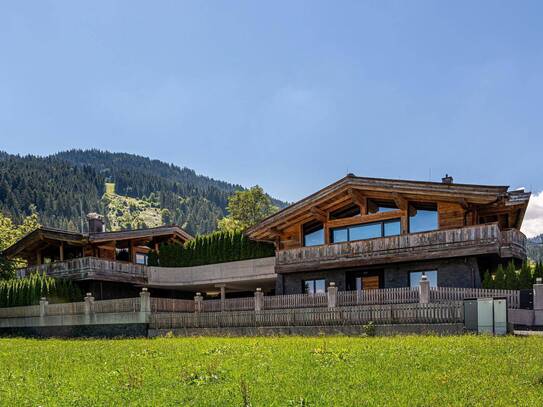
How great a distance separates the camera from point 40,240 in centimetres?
4062

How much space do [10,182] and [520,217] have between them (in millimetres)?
182033

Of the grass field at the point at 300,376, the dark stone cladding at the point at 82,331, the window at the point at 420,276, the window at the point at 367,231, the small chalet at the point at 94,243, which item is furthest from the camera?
the small chalet at the point at 94,243

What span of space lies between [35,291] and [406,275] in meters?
20.9

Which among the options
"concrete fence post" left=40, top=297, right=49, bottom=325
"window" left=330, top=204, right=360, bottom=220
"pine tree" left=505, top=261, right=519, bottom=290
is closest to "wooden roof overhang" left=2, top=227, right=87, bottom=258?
"concrete fence post" left=40, top=297, right=49, bottom=325

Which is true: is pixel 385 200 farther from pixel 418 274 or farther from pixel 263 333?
pixel 263 333

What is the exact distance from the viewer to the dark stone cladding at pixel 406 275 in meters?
27.6

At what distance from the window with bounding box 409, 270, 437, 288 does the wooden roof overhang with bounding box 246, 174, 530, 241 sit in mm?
3537

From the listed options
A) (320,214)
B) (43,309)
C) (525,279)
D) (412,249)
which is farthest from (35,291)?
(525,279)

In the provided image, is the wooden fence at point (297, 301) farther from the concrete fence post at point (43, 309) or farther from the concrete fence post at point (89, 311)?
the concrete fence post at point (43, 309)

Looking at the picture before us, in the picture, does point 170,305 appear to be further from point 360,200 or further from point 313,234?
point 360,200

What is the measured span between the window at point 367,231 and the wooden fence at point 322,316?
845 centimetres

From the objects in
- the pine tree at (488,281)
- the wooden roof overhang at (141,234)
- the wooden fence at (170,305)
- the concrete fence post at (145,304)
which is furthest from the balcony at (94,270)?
the pine tree at (488,281)

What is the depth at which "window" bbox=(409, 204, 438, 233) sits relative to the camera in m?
29.4

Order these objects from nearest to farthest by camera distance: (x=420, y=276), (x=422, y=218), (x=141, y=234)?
(x=420, y=276), (x=422, y=218), (x=141, y=234)
